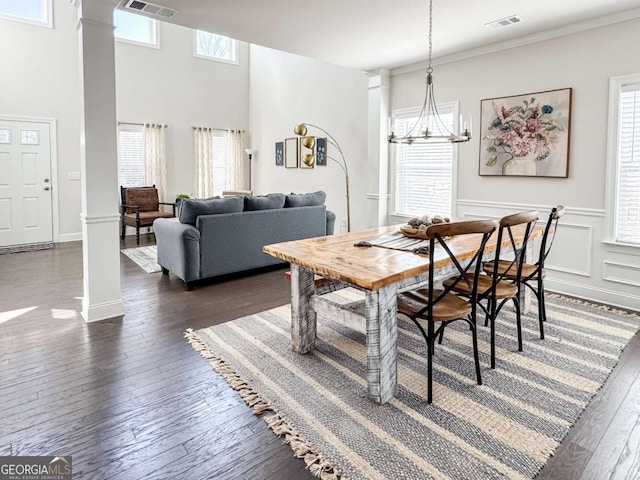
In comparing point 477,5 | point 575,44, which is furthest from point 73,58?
point 575,44

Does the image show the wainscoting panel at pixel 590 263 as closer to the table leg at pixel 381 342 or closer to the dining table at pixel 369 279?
the dining table at pixel 369 279

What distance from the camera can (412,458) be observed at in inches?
71.5

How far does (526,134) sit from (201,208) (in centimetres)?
339

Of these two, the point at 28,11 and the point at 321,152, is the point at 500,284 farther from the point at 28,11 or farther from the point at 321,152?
the point at 28,11

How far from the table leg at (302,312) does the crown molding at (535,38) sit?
3381 millimetres

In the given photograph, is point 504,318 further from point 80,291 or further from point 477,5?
point 80,291

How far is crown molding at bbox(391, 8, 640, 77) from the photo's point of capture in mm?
3615

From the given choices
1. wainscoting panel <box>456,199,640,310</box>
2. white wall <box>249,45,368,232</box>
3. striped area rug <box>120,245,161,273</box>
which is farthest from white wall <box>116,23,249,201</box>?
wainscoting panel <box>456,199,640,310</box>

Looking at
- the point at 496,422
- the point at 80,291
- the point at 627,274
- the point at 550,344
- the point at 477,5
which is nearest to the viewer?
the point at 496,422

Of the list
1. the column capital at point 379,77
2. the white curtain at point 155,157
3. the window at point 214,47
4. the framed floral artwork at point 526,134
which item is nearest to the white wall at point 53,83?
the white curtain at point 155,157

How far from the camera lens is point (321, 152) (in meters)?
6.98

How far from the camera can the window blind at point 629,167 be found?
3600mm

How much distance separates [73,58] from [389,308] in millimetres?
7138

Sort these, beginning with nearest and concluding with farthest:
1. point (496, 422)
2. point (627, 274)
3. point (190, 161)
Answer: point (496, 422) < point (627, 274) < point (190, 161)
